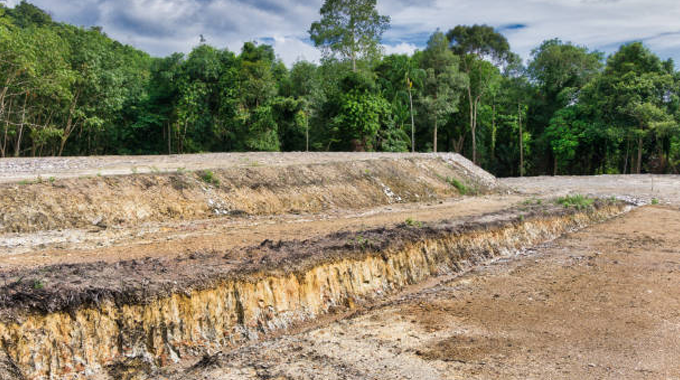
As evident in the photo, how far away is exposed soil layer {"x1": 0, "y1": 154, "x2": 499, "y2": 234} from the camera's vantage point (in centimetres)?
1094

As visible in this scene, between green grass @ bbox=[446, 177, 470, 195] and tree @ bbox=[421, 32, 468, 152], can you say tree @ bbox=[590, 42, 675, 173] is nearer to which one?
tree @ bbox=[421, 32, 468, 152]

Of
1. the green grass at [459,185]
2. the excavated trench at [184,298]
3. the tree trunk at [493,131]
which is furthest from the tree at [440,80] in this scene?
the excavated trench at [184,298]

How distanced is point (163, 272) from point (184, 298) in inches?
27.1

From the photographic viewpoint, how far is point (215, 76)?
33000mm

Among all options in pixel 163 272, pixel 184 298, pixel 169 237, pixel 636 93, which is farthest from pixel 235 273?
pixel 636 93

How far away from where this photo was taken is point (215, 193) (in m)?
14.0

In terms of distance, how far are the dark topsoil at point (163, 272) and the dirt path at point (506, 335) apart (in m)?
1.34

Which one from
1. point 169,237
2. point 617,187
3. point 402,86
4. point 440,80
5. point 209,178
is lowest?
point 617,187

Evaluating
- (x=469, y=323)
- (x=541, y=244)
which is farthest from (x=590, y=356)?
(x=541, y=244)

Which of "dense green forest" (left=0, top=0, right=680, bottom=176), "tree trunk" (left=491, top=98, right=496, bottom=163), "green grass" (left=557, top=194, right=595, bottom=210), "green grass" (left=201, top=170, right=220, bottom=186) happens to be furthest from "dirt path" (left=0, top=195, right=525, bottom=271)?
"tree trunk" (left=491, top=98, right=496, bottom=163)

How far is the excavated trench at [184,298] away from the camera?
17.9 feet

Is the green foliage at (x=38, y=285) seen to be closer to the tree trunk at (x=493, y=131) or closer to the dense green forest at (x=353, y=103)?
the dense green forest at (x=353, y=103)

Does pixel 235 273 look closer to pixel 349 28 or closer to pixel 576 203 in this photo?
pixel 576 203

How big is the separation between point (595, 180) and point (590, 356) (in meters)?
26.3
